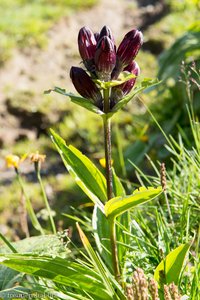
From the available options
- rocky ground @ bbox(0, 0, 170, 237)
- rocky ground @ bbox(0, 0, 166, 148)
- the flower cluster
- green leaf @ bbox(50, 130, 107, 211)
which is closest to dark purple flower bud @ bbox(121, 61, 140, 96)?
the flower cluster

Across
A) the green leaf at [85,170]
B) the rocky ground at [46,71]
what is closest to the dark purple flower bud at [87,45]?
the green leaf at [85,170]

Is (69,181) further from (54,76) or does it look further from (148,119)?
(54,76)

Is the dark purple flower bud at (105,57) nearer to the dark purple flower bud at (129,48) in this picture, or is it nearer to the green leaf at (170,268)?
the dark purple flower bud at (129,48)

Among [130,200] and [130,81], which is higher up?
[130,81]

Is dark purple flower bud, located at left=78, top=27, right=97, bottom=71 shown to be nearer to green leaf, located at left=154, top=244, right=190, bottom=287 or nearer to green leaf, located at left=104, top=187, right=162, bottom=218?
green leaf, located at left=104, top=187, right=162, bottom=218

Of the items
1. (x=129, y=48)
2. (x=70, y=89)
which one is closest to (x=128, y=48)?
(x=129, y=48)

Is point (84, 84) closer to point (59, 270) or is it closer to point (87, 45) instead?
point (87, 45)

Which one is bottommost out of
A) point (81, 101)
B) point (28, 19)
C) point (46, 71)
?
point (81, 101)
